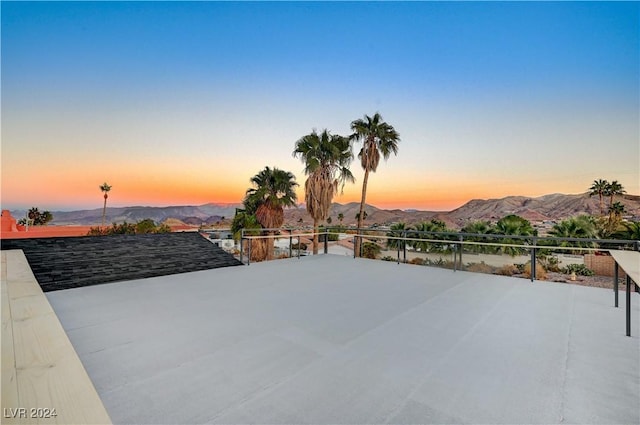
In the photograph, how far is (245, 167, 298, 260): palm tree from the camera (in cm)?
1171

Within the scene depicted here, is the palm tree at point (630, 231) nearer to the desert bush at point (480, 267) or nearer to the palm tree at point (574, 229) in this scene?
the palm tree at point (574, 229)

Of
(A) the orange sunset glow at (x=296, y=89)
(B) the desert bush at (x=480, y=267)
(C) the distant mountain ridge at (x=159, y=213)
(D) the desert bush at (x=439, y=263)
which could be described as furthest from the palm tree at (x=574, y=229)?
(C) the distant mountain ridge at (x=159, y=213)

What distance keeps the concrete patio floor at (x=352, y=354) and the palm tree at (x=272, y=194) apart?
7.74 metres

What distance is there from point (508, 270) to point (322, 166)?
20.5ft

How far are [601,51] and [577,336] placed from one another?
28.2 ft

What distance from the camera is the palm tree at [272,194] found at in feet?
38.4

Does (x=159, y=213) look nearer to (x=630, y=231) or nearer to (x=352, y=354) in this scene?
(x=352, y=354)

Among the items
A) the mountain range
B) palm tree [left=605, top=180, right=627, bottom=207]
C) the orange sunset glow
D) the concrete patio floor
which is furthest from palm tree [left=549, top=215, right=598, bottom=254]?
palm tree [left=605, top=180, right=627, bottom=207]

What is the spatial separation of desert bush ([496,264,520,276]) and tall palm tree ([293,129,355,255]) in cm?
548

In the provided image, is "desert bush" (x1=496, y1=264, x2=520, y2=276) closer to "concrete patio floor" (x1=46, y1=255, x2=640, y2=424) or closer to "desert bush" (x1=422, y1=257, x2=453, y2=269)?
"desert bush" (x1=422, y1=257, x2=453, y2=269)

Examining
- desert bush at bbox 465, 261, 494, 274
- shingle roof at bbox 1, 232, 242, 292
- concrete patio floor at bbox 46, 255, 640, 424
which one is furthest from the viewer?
desert bush at bbox 465, 261, 494, 274

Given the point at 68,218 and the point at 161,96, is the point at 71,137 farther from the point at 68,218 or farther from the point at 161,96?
the point at 68,218

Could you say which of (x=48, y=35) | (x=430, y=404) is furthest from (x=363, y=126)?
(x=430, y=404)

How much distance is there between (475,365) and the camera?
2.03 meters
